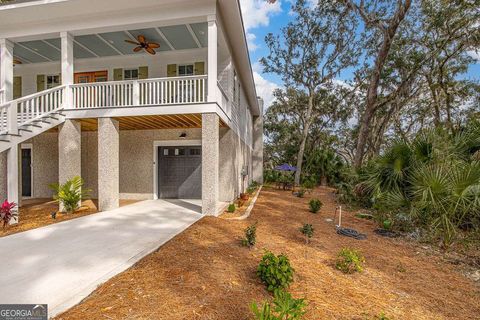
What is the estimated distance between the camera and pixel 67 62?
25.5ft

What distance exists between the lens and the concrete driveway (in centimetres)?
293

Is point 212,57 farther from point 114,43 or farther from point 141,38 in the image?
point 114,43

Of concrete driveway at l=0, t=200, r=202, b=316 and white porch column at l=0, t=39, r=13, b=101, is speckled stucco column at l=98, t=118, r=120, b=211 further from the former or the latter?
white porch column at l=0, t=39, r=13, b=101

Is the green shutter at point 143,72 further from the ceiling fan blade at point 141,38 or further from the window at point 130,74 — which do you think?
the ceiling fan blade at point 141,38

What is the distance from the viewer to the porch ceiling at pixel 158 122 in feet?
26.2

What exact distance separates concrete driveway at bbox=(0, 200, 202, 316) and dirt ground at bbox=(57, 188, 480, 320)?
0.27 meters

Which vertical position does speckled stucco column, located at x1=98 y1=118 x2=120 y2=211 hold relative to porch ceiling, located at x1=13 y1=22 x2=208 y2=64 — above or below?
below

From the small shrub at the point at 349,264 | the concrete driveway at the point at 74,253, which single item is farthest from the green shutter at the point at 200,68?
the small shrub at the point at 349,264

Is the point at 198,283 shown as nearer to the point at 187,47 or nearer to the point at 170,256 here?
the point at 170,256

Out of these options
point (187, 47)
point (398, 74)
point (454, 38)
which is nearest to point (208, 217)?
point (187, 47)

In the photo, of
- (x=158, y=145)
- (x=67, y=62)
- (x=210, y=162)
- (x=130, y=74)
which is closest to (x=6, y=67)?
(x=67, y=62)

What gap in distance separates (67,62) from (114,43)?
84.9 inches

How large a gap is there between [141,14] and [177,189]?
6.45 meters

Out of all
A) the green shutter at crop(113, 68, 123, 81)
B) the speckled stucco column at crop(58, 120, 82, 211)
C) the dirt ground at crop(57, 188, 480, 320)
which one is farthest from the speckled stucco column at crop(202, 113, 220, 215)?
the green shutter at crop(113, 68, 123, 81)
